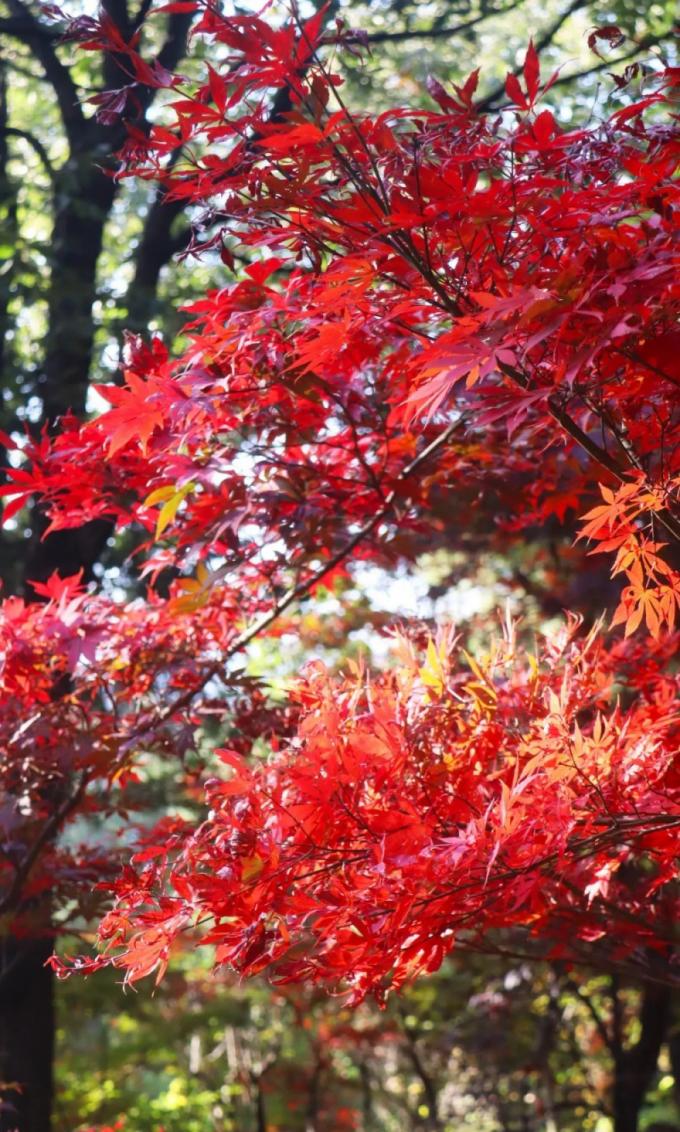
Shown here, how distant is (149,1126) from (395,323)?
20.5 feet

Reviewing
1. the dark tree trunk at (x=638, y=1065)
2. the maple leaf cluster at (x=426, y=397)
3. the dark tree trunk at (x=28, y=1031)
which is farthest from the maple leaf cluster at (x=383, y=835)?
the dark tree trunk at (x=638, y=1065)

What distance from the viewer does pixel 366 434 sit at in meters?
2.57

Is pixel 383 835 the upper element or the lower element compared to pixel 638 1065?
upper

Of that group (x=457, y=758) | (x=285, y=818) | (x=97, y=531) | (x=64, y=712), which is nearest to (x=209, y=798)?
(x=285, y=818)

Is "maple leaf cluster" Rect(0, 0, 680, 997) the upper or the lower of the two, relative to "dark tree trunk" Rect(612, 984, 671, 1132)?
upper

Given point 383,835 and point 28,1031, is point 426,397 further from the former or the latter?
point 28,1031

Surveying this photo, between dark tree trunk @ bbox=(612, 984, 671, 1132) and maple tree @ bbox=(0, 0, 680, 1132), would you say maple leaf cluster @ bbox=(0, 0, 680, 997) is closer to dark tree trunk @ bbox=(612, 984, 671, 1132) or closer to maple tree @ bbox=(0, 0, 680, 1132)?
maple tree @ bbox=(0, 0, 680, 1132)

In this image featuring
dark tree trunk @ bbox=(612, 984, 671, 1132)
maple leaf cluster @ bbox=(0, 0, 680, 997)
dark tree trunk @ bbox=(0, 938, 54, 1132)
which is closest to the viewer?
maple leaf cluster @ bbox=(0, 0, 680, 997)

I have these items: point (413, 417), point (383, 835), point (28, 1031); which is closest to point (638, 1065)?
point (28, 1031)

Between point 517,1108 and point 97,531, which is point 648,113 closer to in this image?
point 97,531

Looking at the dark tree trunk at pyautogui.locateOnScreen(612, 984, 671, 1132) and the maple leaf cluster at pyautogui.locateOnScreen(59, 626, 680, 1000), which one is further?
the dark tree trunk at pyautogui.locateOnScreen(612, 984, 671, 1132)

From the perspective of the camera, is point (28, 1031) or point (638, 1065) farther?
point (638, 1065)

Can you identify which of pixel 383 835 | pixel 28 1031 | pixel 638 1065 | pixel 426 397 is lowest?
pixel 638 1065

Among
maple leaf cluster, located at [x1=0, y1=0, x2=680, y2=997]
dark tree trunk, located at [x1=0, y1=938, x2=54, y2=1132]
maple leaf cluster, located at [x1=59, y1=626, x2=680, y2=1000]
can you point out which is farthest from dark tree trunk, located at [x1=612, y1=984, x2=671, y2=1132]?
maple leaf cluster, located at [x1=59, y1=626, x2=680, y2=1000]
